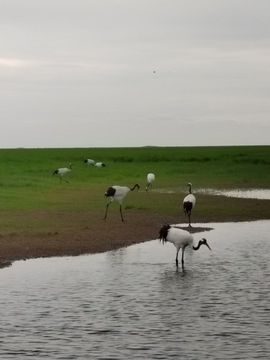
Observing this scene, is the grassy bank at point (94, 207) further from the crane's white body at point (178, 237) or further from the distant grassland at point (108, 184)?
the crane's white body at point (178, 237)

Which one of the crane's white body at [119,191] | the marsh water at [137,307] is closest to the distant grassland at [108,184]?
the crane's white body at [119,191]

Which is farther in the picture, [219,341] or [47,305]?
[47,305]

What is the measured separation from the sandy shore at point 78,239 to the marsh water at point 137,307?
1036 millimetres

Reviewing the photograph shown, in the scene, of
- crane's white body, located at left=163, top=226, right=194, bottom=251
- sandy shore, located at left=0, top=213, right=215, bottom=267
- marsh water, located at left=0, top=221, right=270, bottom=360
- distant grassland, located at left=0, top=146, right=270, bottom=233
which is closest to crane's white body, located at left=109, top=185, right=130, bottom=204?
sandy shore, located at left=0, top=213, right=215, bottom=267

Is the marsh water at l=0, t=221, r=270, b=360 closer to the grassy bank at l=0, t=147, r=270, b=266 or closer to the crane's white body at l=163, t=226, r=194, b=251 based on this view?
the crane's white body at l=163, t=226, r=194, b=251

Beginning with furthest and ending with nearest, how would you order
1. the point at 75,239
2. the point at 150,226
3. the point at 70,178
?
the point at 70,178 < the point at 150,226 < the point at 75,239

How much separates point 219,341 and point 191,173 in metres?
57.8

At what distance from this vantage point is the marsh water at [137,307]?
13594 mm

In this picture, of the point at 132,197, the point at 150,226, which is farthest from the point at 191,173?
the point at 150,226

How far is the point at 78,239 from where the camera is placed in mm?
27359

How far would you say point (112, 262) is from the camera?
899 inches

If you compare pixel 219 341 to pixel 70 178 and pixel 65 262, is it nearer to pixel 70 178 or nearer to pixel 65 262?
pixel 65 262

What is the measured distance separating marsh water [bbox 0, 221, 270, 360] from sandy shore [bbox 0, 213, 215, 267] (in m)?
1.04

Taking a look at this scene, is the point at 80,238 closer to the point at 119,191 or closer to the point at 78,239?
the point at 78,239
